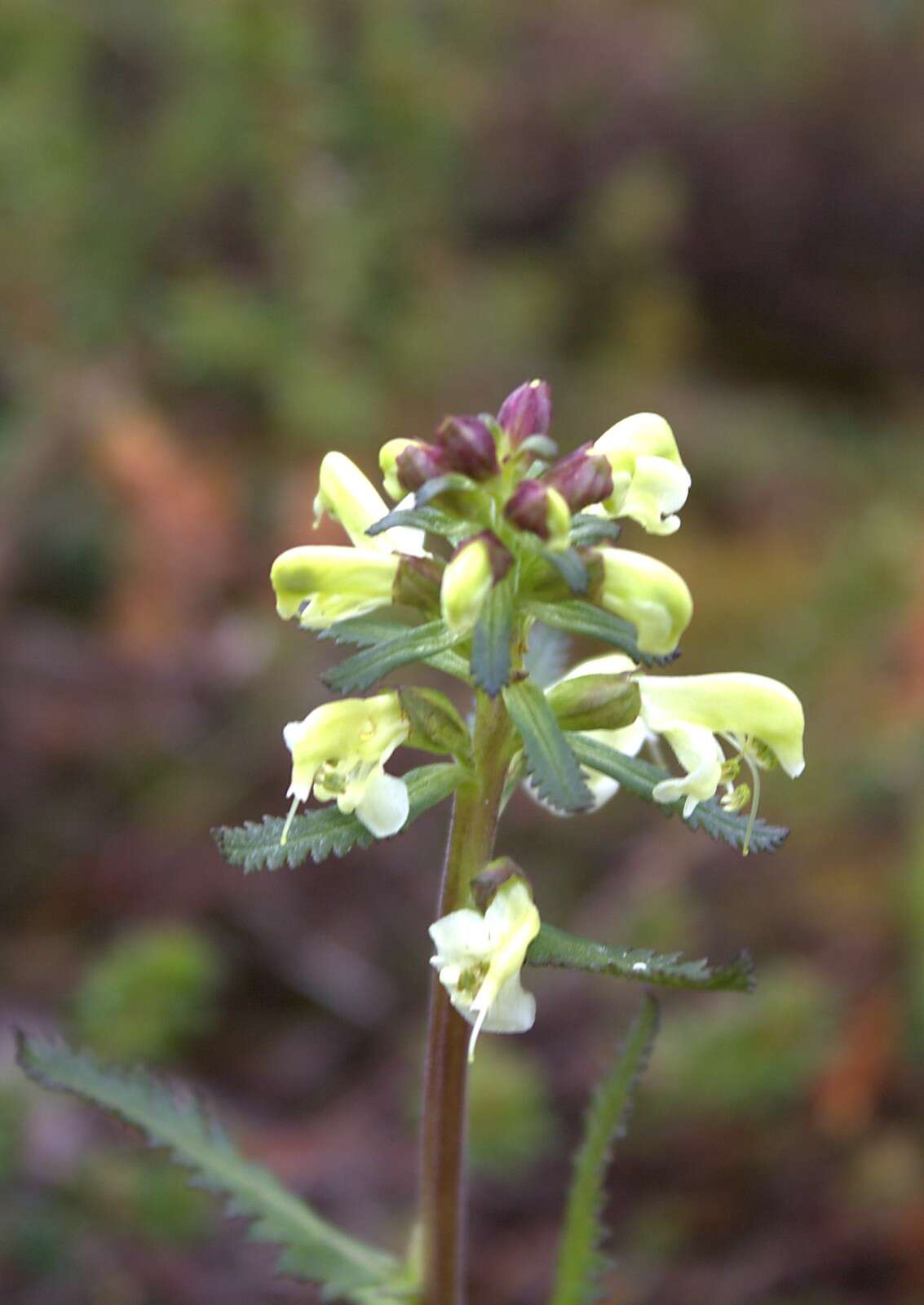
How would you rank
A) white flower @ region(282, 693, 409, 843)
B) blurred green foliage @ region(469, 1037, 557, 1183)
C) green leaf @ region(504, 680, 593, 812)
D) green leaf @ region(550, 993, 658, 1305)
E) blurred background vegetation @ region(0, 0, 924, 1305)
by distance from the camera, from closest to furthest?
green leaf @ region(504, 680, 593, 812) → white flower @ region(282, 693, 409, 843) → green leaf @ region(550, 993, 658, 1305) → blurred green foliage @ region(469, 1037, 557, 1183) → blurred background vegetation @ region(0, 0, 924, 1305)

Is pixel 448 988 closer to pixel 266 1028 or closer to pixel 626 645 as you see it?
pixel 626 645

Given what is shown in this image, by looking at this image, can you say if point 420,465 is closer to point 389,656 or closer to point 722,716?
point 389,656

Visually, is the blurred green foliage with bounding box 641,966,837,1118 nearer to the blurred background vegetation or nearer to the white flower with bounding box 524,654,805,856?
the blurred background vegetation

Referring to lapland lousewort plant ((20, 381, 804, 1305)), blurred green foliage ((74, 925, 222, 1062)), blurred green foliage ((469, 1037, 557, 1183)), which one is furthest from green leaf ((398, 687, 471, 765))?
blurred green foliage ((74, 925, 222, 1062))

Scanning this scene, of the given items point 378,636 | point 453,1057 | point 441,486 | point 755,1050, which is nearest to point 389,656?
point 378,636

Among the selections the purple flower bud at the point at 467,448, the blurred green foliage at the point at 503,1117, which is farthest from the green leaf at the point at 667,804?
Answer: the blurred green foliage at the point at 503,1117

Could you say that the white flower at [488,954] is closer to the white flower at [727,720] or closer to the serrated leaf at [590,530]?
the white flower at [727,720]

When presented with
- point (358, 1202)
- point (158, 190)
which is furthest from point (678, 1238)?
point (158, 190)
